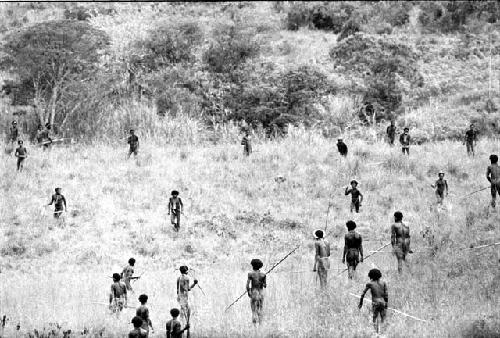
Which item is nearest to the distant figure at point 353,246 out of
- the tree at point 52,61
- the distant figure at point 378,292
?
the distant figure at point 378,292

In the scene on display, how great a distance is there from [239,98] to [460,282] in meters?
27.8

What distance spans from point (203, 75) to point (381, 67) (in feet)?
37.6

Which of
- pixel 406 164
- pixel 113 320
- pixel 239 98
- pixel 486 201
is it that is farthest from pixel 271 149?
pixel 113 320

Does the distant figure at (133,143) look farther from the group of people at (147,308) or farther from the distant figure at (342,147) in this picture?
the group of people at (147,308)

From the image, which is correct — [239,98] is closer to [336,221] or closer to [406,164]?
[406,164]

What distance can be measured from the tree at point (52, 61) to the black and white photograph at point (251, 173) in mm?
118

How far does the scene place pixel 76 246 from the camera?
2084 cm

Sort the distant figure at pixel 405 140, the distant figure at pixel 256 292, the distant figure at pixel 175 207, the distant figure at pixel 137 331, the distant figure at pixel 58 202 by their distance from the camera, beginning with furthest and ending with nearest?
Answer: the distant figure at pixel 405 140 < the distant figure at pixel 58 202 < the distant figure at pixel 175 207 < the distant figure at pixel 256 292 < the distant figure at pixel 137 331

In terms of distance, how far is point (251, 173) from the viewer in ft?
87.2

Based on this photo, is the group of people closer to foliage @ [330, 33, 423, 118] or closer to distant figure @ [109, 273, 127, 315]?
distant figure @ [109, 273, 127, 315]

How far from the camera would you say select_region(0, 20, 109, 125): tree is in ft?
118

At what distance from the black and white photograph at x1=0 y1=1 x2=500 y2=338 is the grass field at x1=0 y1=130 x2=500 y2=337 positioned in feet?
0.24

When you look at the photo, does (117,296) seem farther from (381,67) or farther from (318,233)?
(381,67)

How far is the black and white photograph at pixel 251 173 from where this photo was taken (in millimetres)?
14344
